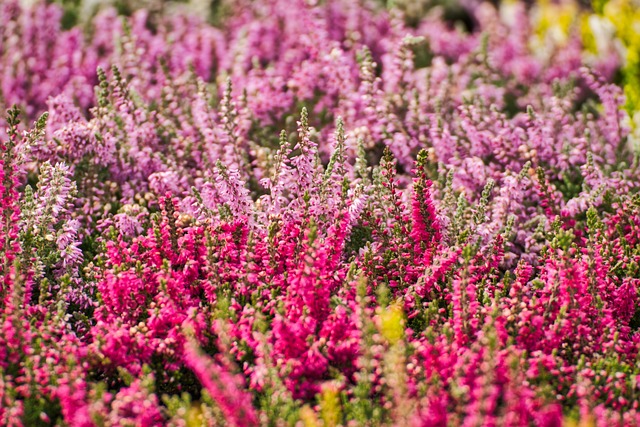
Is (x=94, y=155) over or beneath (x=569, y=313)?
over

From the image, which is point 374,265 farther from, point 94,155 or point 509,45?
point 509,45

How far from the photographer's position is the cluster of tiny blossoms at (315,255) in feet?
12.3

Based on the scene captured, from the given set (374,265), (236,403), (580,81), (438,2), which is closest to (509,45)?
(580,81)

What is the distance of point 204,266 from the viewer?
4.73 m

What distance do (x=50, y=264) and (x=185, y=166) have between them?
1.63 m

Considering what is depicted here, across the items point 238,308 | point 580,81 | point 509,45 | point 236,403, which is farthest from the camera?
point 509,45

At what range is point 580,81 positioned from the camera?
8.30 metres

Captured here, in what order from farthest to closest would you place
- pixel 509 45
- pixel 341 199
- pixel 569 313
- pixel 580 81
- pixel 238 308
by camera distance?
pixel 509 45 → pixel 580 81 → pixel 341 199 → pixel 238 308 → pixel 569 313

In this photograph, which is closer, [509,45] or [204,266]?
[204,266]

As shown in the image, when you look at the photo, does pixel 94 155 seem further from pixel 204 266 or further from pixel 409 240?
pixel 409 240

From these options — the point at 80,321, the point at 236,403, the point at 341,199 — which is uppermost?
the point at 341,199

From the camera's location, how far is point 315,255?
4133 mm

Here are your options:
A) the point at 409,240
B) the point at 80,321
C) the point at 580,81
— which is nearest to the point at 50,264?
the point at 80,321

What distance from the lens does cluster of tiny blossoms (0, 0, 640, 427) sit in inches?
148
